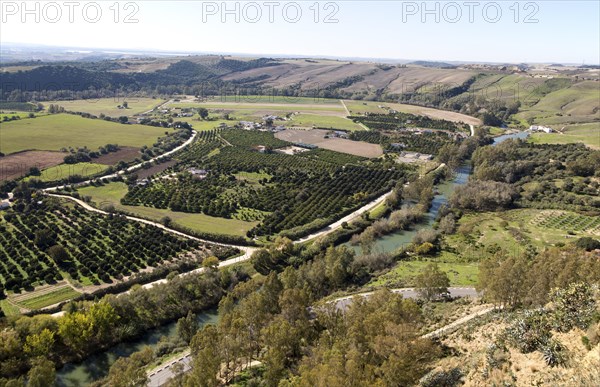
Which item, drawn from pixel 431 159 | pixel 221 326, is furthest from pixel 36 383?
pixel 431 159

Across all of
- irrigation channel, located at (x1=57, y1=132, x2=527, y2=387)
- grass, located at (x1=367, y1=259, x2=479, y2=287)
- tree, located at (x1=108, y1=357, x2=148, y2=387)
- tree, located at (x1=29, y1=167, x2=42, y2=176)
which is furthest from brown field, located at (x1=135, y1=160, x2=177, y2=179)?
tree, located at (x1=108, y1=357, x2=148, y2=387)

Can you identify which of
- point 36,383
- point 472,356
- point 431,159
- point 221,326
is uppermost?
point 431,159

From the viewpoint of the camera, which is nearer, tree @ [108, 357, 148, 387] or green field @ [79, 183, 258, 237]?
tree @ [108, 357, 148, 387]

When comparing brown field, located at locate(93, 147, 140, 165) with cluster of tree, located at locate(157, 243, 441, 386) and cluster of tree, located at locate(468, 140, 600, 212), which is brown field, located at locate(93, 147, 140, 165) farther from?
cluster of tree, located at locate(468, 140, 600, 212)

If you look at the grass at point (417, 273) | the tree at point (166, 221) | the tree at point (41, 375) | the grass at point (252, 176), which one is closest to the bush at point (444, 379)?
the grass at point (417, 273)

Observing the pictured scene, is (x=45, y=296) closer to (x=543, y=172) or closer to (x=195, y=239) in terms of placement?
(x=195, y=239)

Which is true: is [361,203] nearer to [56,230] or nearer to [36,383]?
[56,230]
